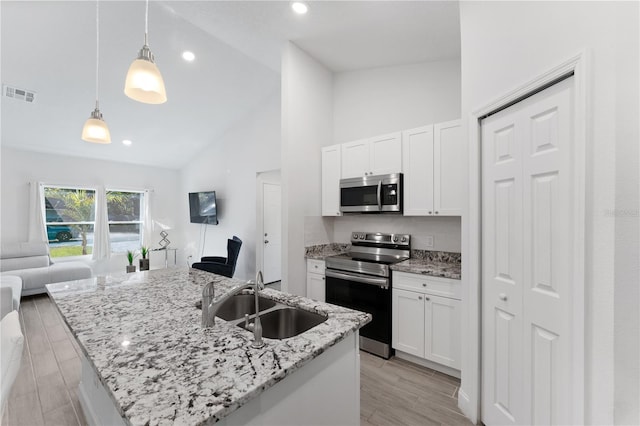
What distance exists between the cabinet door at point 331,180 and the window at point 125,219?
5359mm

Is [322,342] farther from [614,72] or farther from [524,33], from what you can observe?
[524,33]

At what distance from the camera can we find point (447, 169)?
251 centimetres

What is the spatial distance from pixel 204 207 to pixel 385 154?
4.36 m

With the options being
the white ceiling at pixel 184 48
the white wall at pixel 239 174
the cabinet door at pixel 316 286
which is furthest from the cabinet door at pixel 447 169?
the white wall at pixel 239 174

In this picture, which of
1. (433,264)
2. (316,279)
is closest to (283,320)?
(316,279)

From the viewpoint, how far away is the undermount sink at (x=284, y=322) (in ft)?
4.97

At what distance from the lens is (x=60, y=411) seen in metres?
1.91

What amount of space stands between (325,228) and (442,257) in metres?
1.44

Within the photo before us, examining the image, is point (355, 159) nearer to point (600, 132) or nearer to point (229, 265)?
point (600, 132)

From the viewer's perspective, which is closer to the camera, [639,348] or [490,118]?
[639,348]

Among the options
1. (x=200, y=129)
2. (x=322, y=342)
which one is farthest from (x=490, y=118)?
(x=200, y=129)

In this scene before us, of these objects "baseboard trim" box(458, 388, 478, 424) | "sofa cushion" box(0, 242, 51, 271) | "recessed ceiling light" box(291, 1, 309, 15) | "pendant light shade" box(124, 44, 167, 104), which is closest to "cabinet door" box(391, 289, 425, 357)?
"baseboard trim" box(458, 388, 478, 424)

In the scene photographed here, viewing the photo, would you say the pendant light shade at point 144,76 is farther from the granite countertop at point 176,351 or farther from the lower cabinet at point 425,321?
the lower cabinet at point 425,321

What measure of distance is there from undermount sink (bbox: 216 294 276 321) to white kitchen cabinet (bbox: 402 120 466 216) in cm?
174
